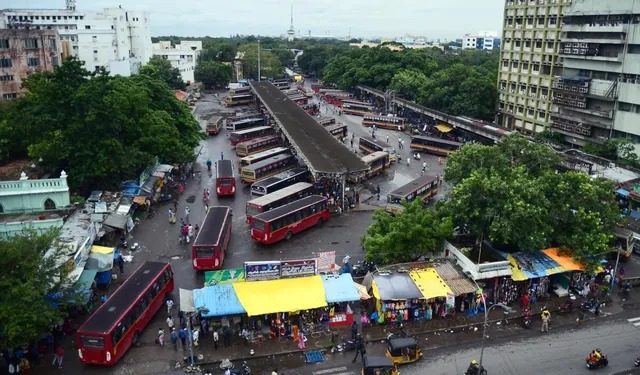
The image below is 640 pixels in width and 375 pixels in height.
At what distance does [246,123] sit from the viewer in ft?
223

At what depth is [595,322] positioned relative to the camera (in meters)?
26.1

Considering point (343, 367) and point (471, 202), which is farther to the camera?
point (471, 202)

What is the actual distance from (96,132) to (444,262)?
27.5m

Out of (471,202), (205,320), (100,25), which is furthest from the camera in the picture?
(100,25)

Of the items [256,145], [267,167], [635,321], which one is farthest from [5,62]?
[635,321]

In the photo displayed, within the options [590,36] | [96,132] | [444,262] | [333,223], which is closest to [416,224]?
[444,262]

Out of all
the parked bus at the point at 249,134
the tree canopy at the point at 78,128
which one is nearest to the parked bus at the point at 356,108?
the parked bus at the point at 249,134

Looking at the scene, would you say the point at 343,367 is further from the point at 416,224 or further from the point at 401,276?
the point at 416,224

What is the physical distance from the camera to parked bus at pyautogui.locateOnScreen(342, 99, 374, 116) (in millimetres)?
87438

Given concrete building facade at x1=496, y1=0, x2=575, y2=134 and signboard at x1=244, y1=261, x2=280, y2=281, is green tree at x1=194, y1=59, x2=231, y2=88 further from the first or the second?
signboard at x1=244, y1=261, x2=280, y2=281

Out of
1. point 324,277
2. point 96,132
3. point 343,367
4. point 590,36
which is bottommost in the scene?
point 343,367

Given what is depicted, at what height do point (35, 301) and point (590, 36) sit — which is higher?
point (590, 36)

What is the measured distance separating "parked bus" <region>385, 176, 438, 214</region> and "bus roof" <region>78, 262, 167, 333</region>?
1747 centimetres

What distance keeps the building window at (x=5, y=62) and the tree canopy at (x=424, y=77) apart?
5319cm
